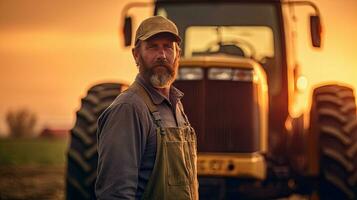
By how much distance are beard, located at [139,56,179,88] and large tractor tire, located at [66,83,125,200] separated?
3.84m

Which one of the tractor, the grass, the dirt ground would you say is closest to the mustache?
the tractor

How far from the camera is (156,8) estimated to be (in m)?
9.07

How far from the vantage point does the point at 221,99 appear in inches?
313

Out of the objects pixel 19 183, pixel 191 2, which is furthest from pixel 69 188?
pixel 19 183

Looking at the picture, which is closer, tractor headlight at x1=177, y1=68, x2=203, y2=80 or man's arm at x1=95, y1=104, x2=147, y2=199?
man's arm at x1=95, y1=104, x2=147, y2=199

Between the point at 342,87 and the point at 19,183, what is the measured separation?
9.03 m

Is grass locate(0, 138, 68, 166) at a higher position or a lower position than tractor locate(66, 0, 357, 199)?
lower

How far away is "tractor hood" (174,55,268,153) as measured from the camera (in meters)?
7.92

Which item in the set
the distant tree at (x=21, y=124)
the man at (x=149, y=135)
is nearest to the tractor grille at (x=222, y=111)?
the man at (x=149, y=135)

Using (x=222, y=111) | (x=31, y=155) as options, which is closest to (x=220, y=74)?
(x=222, y=111)

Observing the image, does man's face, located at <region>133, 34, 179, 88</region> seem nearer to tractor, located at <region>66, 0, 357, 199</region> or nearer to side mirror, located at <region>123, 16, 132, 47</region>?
tractor, located at <region>66, 0, 357, 199</region>

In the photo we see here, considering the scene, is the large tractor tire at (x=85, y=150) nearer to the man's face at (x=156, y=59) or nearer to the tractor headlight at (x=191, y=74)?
the tractor headlight at (x=191, y=74)

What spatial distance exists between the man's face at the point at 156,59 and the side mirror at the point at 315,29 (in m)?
4.55

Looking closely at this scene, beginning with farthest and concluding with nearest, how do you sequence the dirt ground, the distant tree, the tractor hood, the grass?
the distant tree < the grass < the dirt ground < the tractor hood
